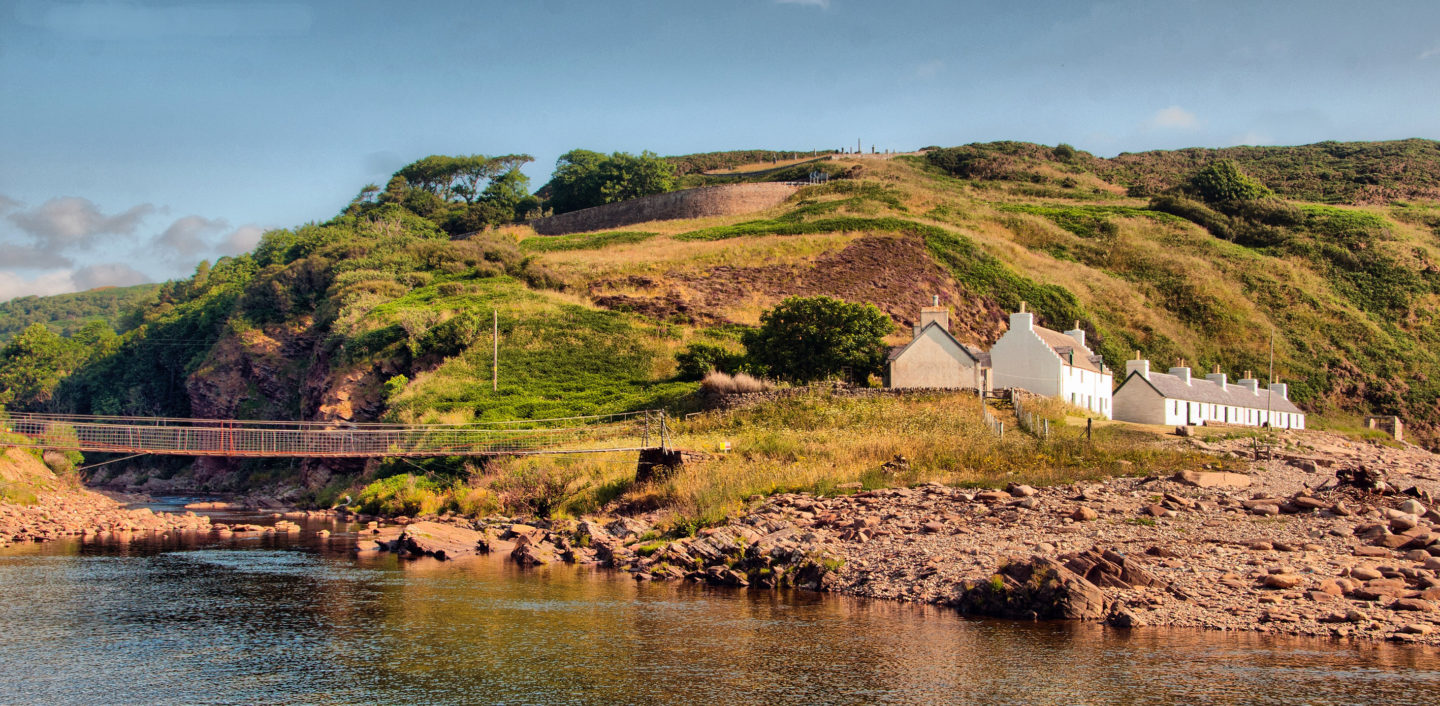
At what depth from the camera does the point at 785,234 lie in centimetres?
7394

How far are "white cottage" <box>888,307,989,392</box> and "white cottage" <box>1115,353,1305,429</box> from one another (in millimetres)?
10797

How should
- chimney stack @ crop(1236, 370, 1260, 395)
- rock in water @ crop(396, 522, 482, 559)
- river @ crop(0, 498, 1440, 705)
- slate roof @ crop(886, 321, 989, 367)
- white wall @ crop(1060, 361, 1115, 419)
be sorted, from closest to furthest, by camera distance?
1. river @ crop(0, 498, 1440, 705)
2. rock in water @ crop(396, 522, 482, 559)
3. slate roof @ crop(886, 321, 989, 367)
4. white wall @ crop(1060, 361, 1115, 419)
5. chimney stack @ crop(1236, 370, 1260, 395)

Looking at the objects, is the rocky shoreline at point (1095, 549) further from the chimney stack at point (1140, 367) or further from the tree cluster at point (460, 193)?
the tree cluster at point (460, 193)

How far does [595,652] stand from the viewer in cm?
1518

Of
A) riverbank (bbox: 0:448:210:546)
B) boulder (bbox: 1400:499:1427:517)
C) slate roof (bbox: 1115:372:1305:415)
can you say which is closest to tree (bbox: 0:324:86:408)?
riverbank (bbox: 0:448:210:546)

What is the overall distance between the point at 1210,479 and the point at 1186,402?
23.3 m

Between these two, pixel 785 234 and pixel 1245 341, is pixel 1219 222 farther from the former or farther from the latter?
pixel 785 234

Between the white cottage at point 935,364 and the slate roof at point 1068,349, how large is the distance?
4777mm

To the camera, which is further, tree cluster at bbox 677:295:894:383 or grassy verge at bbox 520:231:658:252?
grassy verge at bbox 520:231:658:252

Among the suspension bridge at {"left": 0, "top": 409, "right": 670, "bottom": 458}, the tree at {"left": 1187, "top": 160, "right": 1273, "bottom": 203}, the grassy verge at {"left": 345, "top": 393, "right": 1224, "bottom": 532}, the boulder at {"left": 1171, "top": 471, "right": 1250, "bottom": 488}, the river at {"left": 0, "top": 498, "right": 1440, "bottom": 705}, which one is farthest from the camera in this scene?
the tree at {"left": 1187, "top": 160, "right": 1273, "bottom": 203}

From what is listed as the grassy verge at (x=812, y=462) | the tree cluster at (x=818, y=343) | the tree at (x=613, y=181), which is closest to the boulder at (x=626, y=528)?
the grassy verge at (x=812, y=462)

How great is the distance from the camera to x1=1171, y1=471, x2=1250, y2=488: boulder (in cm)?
2500

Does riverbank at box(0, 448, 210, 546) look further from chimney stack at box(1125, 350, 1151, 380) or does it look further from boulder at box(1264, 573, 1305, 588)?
chimney stack at box(1125, 350, 1151, 380)

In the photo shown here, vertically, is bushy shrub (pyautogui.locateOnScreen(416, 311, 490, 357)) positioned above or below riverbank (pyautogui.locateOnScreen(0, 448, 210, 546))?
above
